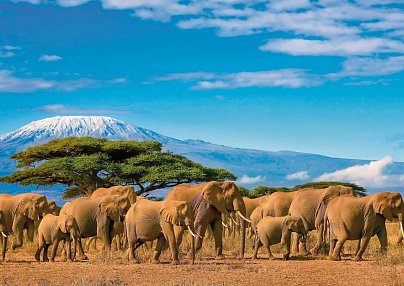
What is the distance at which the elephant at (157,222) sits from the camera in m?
20.0

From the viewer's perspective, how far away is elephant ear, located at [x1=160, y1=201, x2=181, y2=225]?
65.5 ft

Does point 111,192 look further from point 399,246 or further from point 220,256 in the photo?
point 399,246

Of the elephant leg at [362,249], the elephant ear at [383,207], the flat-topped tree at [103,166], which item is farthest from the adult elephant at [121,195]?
the flat-topped tree at [103,166]

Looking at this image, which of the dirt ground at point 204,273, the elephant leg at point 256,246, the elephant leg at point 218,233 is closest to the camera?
the dirt ground at point 204,273

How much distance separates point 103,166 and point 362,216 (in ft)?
89.9

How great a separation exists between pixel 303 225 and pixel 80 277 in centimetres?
771

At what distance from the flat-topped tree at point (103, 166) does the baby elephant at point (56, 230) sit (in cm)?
2487

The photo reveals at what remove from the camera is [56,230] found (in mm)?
21438

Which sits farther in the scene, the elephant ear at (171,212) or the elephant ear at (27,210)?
the elephant ear at (27,210)

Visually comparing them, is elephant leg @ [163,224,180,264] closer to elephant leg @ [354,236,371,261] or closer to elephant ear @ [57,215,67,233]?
Result: elephant ear @ [57,215,67,233]

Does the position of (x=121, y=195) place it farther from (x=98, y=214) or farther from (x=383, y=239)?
(x=383, y=239)

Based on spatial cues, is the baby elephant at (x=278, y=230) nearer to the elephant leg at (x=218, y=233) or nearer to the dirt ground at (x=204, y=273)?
the elephant leg at (x=218, y=233)

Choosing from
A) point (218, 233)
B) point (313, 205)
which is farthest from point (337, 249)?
point (218, 233)

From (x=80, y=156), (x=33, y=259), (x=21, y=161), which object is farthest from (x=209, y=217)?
(x=21, y=161)
